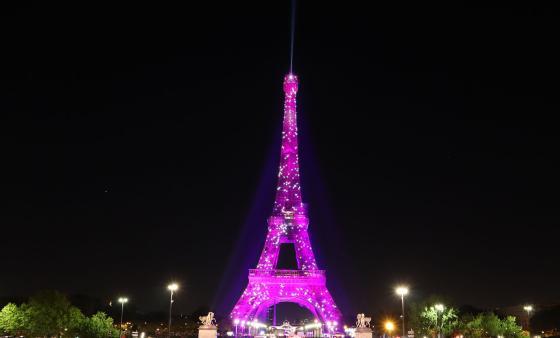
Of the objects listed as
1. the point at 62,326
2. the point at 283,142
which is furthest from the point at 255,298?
the point at 62,326

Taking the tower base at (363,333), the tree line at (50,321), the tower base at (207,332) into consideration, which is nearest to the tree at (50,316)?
the tree line at (50,321)

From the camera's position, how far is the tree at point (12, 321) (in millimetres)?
63500

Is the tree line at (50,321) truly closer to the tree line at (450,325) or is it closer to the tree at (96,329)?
the tree at (96,329)

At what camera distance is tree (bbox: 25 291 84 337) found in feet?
205

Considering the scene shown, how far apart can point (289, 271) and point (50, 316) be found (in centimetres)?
3753

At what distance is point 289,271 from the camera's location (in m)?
91.5

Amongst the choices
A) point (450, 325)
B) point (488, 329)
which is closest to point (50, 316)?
point (450, 325)

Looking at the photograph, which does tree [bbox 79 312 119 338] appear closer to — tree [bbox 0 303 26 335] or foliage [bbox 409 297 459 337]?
tree [bbox 0 303 26 335]

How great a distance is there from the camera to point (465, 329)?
7556 centimetres

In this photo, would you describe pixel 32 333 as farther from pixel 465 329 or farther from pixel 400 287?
pixel 465 329

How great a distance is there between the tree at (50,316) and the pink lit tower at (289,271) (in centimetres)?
2565

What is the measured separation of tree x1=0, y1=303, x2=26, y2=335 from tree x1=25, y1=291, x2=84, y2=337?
0.76m

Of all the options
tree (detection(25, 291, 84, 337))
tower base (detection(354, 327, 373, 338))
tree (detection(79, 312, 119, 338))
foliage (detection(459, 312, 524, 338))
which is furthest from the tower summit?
tower base (detection(354, 327, 373, 338))

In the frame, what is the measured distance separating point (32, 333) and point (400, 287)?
122 ft
